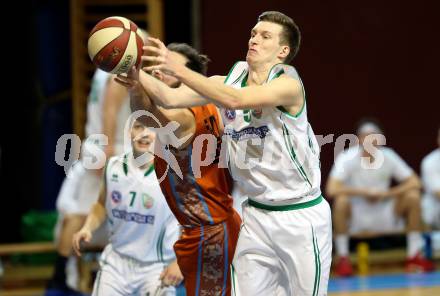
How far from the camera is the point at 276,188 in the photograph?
188 inches

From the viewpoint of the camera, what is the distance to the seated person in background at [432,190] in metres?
10.1

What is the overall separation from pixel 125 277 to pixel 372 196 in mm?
4659

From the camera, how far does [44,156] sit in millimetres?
10867

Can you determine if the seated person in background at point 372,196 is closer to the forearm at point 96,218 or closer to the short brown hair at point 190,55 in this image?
the forearm at point 96,218

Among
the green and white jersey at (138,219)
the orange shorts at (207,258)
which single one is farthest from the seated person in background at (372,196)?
the orange shorts at (207,258)

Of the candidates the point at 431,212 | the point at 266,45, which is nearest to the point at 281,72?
the point at 266,45

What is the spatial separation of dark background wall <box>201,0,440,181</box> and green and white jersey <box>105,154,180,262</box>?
517 cm

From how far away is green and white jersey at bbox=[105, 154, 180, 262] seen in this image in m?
5.75

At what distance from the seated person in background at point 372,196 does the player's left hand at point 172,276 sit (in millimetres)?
4515

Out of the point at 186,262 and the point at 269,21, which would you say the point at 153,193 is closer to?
the point at 186,262

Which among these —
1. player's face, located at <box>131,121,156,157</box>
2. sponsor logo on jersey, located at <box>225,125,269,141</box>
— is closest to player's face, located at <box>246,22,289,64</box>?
sponsor logo on jersey, located at <box>225,125,269,141</box>

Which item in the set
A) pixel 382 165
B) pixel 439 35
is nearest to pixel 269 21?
pixel 382 165

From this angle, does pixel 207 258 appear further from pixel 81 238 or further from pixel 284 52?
pixel 284 52

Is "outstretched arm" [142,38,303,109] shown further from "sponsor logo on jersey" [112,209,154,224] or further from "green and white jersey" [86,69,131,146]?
"green and white jersey" [86,69,131,146]
